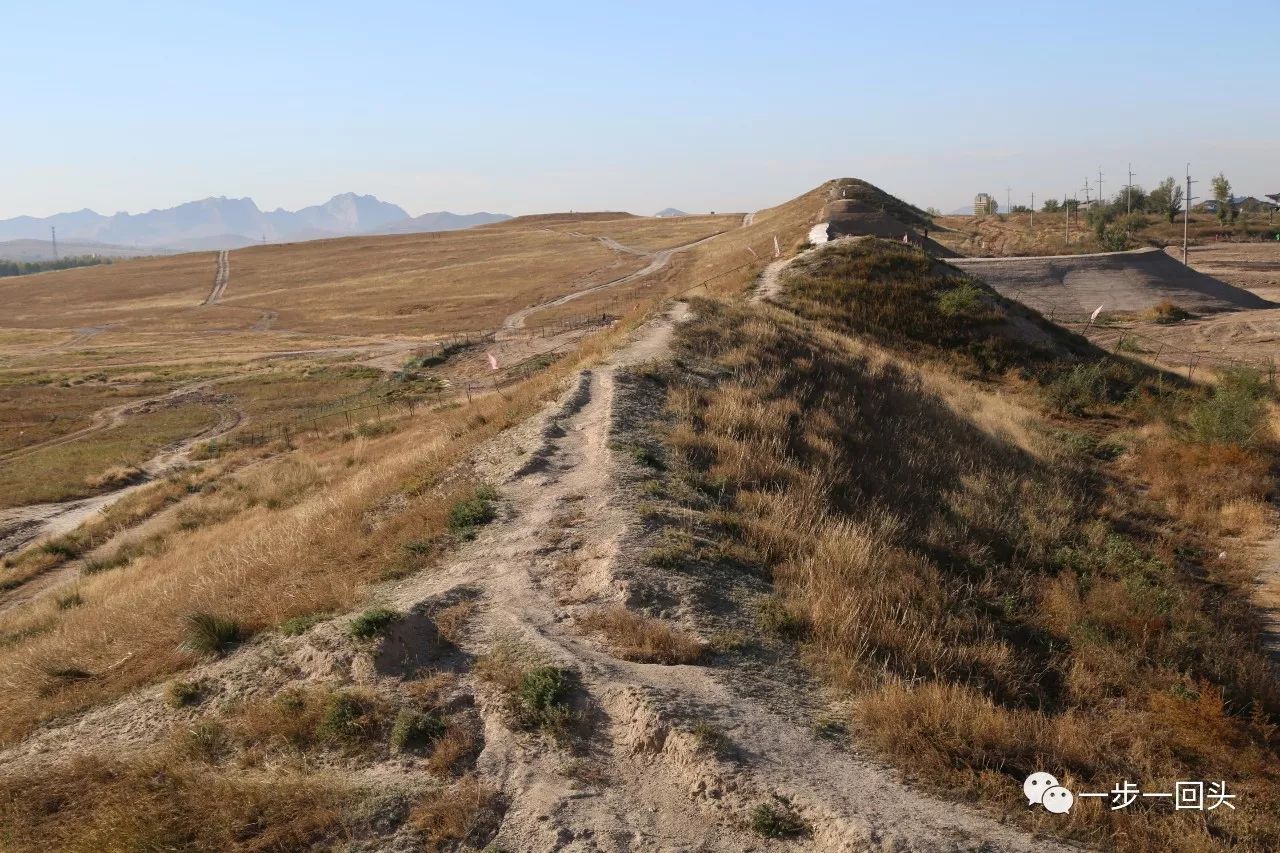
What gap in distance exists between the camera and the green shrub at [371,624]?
7.74m

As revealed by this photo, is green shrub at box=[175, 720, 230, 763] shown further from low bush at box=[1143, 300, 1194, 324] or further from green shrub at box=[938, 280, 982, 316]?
low bush at box=[1143, 300, 1194, 324]

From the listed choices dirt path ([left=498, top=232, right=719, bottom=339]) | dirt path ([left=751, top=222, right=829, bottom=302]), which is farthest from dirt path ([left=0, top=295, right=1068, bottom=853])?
dirt path ([left=498, top=232, right=719, bottom=339])

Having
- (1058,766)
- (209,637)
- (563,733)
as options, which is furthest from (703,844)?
(209,637)

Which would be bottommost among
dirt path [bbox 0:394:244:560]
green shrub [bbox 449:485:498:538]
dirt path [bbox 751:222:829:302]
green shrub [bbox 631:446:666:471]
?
dirt path [bbox 0:394:244:560]

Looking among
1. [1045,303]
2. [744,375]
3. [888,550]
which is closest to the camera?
[888,550]

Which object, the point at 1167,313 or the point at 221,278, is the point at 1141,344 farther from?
the point at 221,278

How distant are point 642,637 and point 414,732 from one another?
6.62 ft

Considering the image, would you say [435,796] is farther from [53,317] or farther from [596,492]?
[53,317]

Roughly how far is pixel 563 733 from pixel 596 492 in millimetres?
4598

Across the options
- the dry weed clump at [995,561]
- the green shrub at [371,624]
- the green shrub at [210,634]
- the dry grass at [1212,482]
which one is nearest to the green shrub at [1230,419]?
the dry weed clump at [995,561]

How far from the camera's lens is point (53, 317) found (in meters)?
83.8

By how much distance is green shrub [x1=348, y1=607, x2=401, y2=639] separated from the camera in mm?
7738

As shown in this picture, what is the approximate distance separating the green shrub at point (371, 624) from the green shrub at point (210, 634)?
69.0 inches

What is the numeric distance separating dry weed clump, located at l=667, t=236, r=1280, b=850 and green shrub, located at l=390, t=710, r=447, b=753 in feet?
10.0
